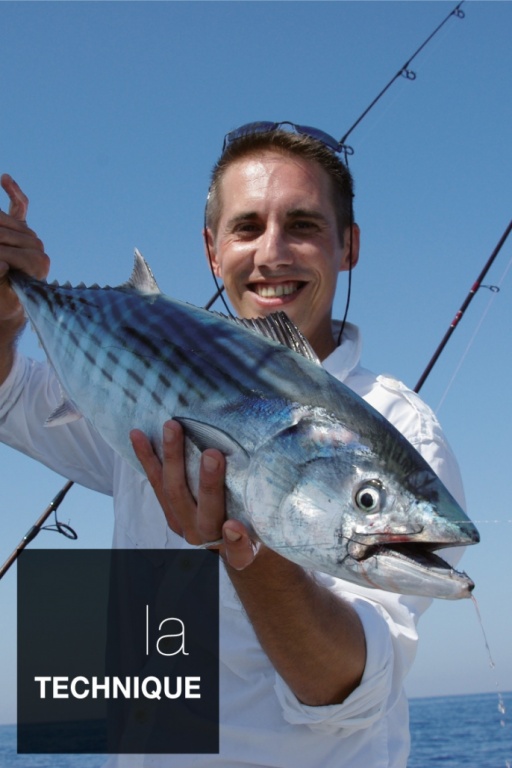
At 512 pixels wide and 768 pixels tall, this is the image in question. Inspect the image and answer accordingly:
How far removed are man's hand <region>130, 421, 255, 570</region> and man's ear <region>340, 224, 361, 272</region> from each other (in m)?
1.61

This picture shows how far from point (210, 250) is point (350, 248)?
55cm

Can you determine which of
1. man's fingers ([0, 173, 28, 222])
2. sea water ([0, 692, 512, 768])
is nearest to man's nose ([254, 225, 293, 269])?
man's fingers ([0, 173, 28, 222])

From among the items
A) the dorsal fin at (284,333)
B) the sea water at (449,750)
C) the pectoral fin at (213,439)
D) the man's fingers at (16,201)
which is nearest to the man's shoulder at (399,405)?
the dorsal fin at (284,333)

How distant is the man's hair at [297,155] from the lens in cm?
315

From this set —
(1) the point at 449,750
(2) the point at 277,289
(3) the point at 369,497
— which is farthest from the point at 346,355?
Result: (1) the point at 449,750

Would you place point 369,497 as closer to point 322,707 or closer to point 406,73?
point 322,707

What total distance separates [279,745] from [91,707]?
94cm

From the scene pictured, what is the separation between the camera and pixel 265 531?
5.51ft

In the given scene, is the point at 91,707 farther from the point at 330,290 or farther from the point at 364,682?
the point at 330,290

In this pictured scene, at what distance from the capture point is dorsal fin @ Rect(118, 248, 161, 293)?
236 cm

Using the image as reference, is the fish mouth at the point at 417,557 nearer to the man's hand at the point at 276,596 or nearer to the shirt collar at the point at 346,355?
the man's hand at the point at 276,596

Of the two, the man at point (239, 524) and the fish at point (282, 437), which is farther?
the man at point (239, 524)

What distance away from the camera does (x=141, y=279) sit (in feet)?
7.86

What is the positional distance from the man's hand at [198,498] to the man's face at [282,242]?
3.77 feet
